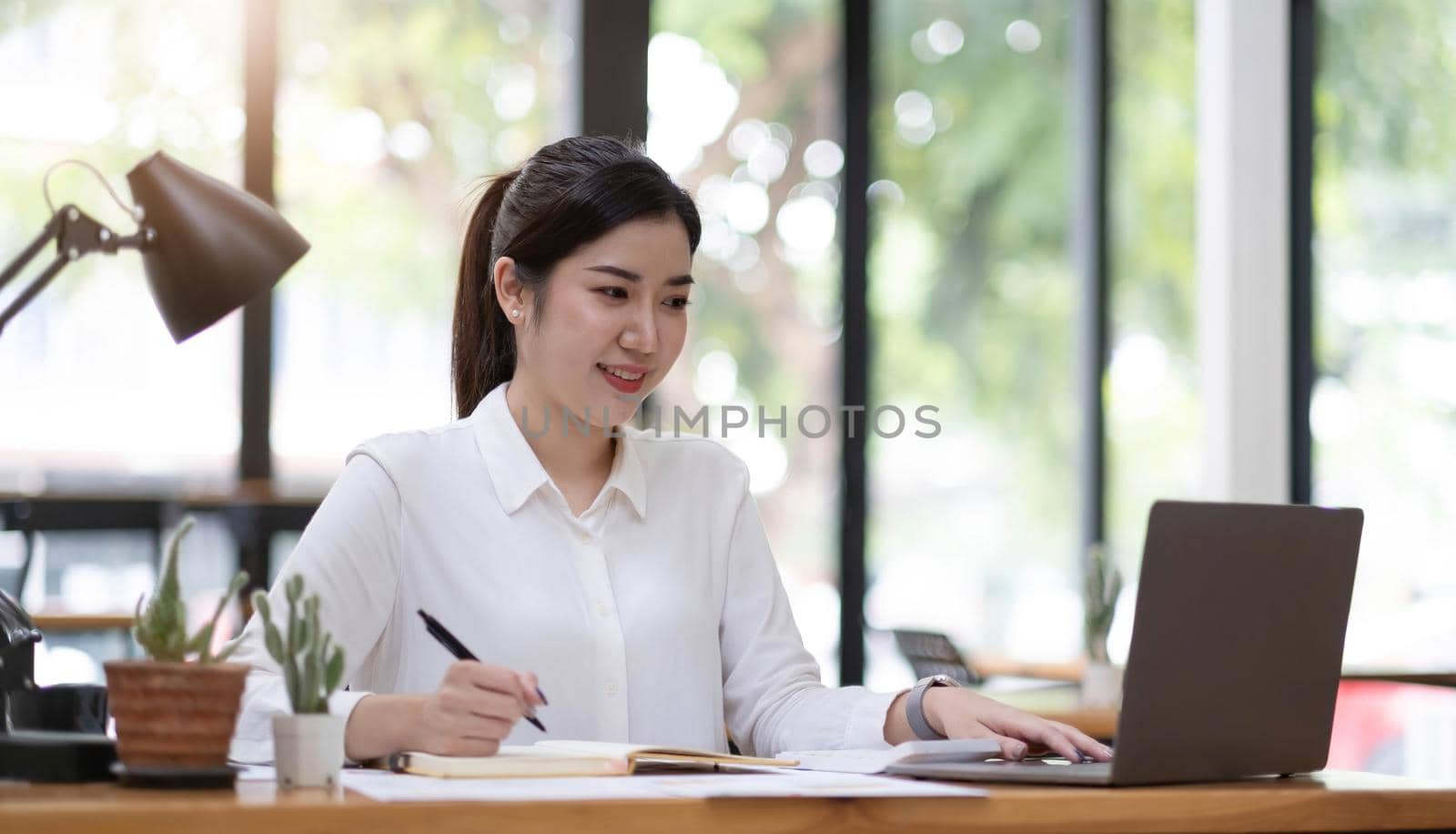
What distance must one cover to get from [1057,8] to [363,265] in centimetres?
232

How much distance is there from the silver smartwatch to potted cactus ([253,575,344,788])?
2.28 ft

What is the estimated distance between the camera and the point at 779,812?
117cm

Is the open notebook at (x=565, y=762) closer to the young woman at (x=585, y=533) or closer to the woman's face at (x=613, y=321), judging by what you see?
the young woman at (x=585, y=533)

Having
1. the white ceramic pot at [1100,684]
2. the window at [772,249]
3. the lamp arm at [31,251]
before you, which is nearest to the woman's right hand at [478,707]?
the lamp arm at [31,251]

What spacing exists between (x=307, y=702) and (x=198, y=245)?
0.65m

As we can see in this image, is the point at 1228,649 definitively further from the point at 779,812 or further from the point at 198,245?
the point at 198,245

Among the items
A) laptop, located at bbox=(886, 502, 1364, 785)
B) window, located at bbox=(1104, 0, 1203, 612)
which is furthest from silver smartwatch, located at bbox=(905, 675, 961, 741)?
window, located at bbox=(1104, 0, 1203, 612)

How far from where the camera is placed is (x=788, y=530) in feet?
15.6

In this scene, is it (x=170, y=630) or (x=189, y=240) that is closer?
(x=170, y=630)

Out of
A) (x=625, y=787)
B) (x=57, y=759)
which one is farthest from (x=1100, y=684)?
(x=57, y=759)

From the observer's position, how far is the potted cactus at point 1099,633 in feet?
9.52

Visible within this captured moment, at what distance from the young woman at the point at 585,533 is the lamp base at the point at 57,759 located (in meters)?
0.52

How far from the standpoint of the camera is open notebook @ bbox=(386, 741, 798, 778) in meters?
1.32

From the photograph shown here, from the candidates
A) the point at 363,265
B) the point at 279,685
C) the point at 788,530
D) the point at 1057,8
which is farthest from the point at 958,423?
the point at 279,685
